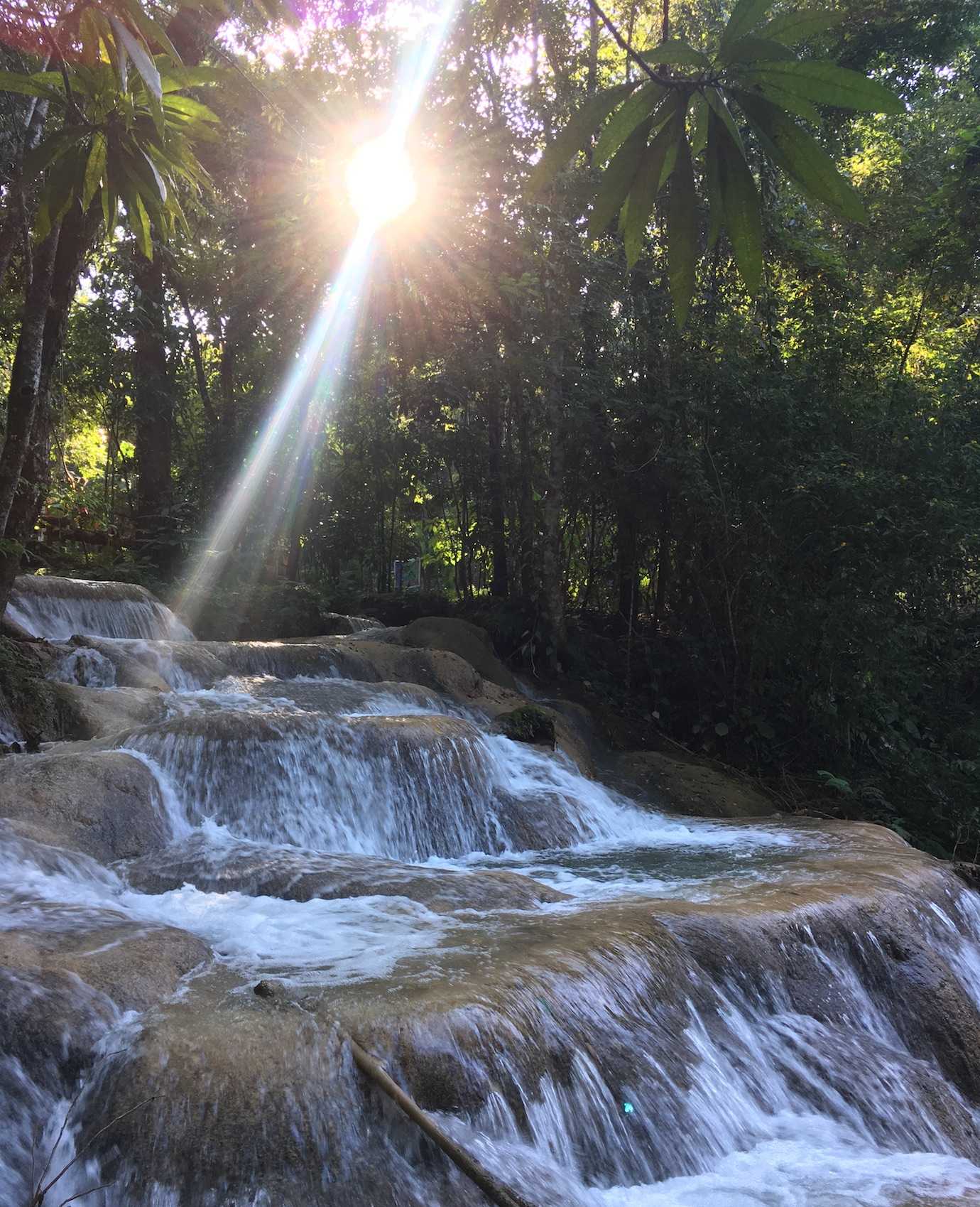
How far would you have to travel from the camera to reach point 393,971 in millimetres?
3562

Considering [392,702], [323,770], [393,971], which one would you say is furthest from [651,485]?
[393,971]

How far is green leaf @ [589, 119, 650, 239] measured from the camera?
5.49 ft

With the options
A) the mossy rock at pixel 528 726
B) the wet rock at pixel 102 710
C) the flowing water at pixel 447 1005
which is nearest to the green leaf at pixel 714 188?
the flowing water at pixel 447 1005

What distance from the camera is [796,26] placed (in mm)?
1491

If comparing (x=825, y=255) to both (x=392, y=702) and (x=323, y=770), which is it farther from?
(x=323, y=770)

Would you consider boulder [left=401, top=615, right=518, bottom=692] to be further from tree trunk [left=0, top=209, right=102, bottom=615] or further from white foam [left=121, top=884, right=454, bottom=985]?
white foam [left=121, top=884, right=454, bottom=985]

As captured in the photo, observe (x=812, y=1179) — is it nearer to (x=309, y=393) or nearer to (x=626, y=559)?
(x=626, y=559)

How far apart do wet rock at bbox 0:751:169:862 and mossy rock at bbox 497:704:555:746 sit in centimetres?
424

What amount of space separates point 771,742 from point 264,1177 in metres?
9.34

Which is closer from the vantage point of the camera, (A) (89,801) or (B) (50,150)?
(B) (50,150)

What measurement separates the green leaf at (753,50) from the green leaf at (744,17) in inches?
0.5

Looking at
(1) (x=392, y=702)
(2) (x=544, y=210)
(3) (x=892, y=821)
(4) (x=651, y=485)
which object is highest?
(2) (x=544, y=210)

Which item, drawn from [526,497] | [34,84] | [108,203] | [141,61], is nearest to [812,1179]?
[141,61]

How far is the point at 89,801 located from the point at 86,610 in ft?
20.2
